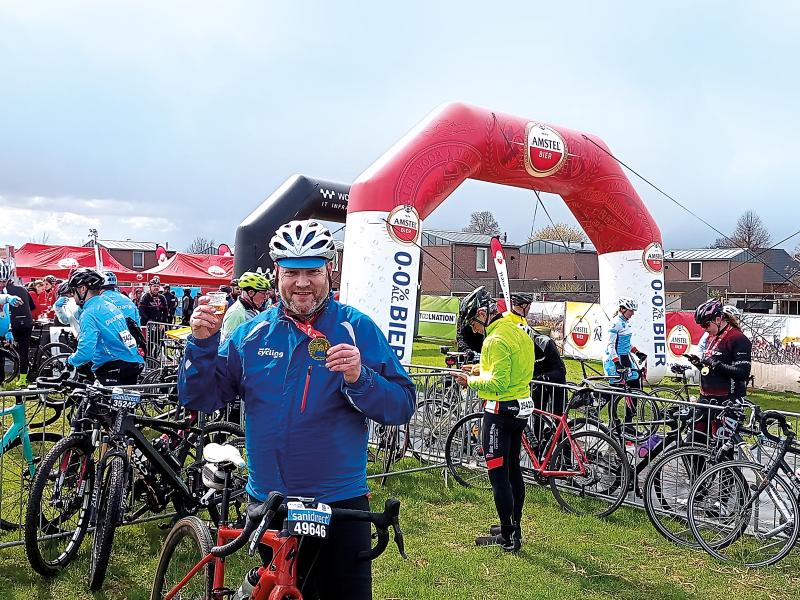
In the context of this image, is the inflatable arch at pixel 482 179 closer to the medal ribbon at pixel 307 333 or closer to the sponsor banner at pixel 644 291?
the sponsor banner at pixel 644 291

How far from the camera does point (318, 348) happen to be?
2645mm

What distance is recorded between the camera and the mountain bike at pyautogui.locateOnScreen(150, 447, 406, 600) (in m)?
2.41

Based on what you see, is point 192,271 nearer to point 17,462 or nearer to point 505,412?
point 17,462

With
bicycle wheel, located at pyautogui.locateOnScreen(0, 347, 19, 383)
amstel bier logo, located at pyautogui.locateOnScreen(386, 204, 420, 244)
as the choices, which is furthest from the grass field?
bicycle wheel, located at pyautogui.locateOnScreen(0, 347, 19, 383)

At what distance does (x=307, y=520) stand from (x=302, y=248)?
101 cm

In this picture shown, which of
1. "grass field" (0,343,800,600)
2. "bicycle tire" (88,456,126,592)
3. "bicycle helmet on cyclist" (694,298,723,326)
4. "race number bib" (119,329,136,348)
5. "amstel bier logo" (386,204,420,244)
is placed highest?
"amstel bier logo" (386,204,420,244)

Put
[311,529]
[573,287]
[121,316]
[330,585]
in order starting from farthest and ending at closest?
[573,287]
[121,316]
[330,585]
[311,529]

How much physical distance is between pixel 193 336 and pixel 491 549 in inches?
147

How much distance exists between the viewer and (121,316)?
6707mm

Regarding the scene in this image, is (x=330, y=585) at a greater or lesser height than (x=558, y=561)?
greater

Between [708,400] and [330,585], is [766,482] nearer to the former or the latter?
[708,400]

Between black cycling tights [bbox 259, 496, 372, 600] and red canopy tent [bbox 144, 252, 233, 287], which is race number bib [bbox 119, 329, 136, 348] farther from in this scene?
red canopy tent [bbox 144, 252, 233, 287]

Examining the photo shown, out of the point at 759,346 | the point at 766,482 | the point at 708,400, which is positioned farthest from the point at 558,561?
the point at 759,346

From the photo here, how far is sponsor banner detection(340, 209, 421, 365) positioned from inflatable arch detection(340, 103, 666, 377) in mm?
14
